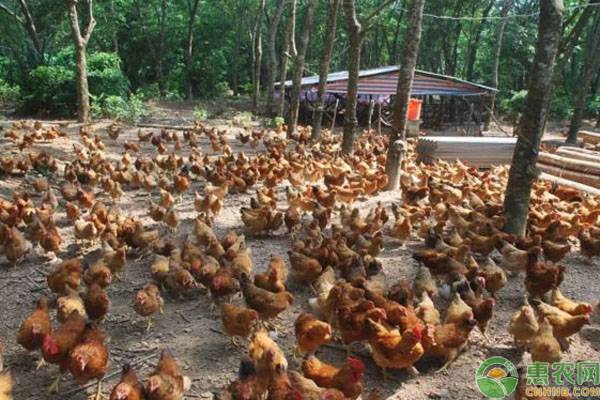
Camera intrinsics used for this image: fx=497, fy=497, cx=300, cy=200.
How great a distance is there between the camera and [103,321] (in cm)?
528

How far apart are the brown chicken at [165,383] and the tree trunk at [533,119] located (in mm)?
5478

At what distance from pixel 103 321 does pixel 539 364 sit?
429 cm

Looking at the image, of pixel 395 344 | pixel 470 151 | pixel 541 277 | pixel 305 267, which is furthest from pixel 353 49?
pixel 395 344

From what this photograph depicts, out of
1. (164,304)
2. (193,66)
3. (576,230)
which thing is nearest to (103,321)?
(164,304)

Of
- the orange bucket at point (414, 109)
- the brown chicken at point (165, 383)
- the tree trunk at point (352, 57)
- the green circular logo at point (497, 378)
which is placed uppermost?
the tree trunk at point (352, 57)

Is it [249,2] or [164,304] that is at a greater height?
[249,2]

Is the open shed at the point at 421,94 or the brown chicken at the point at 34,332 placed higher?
the open shed at the point at 421,94

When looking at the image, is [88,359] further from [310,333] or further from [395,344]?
[395,344]

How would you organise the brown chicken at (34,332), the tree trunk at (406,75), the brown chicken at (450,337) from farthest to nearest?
the tree trunk at (406,75), the brown chicken at (450,337), the brown chicken at (34,332)

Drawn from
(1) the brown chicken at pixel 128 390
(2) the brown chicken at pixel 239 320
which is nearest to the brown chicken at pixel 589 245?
(2) the brown chicken at pixel 239 320

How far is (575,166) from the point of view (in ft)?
41.6

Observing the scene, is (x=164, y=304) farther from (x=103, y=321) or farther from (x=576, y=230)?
(x=576, y=230)

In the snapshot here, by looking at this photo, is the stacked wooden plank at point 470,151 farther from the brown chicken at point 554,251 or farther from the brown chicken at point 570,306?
the brown chicken at point 570,306

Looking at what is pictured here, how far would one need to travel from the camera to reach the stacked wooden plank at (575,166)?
1217 cm
